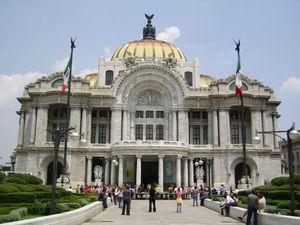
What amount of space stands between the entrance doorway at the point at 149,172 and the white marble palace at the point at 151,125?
178 mm

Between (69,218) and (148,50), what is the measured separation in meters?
65.3

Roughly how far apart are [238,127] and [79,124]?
3029 cm

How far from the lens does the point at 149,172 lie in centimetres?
6531

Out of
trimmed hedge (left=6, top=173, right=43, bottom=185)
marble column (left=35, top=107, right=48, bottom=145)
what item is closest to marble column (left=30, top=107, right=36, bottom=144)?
marble column (left=35, top=107, right=48, bottom=145)

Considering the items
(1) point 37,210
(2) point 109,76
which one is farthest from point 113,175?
(1) point 37,210

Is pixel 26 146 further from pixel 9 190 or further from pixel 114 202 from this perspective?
pixel 9 190

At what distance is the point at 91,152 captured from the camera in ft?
218

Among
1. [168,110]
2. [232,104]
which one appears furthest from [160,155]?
[232,104]

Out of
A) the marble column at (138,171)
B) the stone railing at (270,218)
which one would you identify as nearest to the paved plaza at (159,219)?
the stone railing at (270,218)

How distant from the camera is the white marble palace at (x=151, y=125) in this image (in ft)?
213

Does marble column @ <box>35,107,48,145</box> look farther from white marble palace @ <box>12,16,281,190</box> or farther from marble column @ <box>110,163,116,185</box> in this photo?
marble column @ <box>110,163,116,185</box>

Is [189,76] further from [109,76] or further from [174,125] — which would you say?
[109,76]

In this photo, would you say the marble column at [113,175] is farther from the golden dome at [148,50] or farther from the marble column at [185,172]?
the golden dome at [148,50]

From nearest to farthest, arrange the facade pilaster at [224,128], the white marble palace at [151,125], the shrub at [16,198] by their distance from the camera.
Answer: the shrub at [16,198], the white marble palace at [151,125], the facade pilaster at [224,128]
